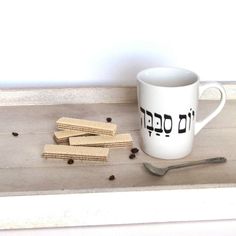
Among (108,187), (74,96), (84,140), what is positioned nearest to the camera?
(108,187)

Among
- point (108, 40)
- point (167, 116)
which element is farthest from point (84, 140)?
point (108, 40)

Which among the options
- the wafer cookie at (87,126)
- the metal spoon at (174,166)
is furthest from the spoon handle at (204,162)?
the wafer cookie at (87,126)

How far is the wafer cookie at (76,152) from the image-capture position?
650 millimetres

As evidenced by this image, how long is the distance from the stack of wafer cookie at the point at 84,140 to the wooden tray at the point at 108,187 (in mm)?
11

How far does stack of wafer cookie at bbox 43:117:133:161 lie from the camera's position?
65cm

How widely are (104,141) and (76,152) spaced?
52 millimetres

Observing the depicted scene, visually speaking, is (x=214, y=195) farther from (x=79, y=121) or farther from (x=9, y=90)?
Result: (x=9, y=90)

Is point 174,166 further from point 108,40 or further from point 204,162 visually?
point 108,40

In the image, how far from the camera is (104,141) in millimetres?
688

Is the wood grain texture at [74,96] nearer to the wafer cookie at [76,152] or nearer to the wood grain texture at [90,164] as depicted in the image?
the wood grain texture at [90,164]

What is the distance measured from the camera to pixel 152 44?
90cm

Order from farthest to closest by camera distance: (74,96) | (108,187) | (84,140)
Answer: (74,96), (84,140), (108,187)

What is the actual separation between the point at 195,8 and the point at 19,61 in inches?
13.1

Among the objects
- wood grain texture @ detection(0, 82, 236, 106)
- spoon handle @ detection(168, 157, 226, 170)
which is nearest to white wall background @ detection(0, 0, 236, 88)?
wood grain texture @ detection(0, 82, 236, 106)
